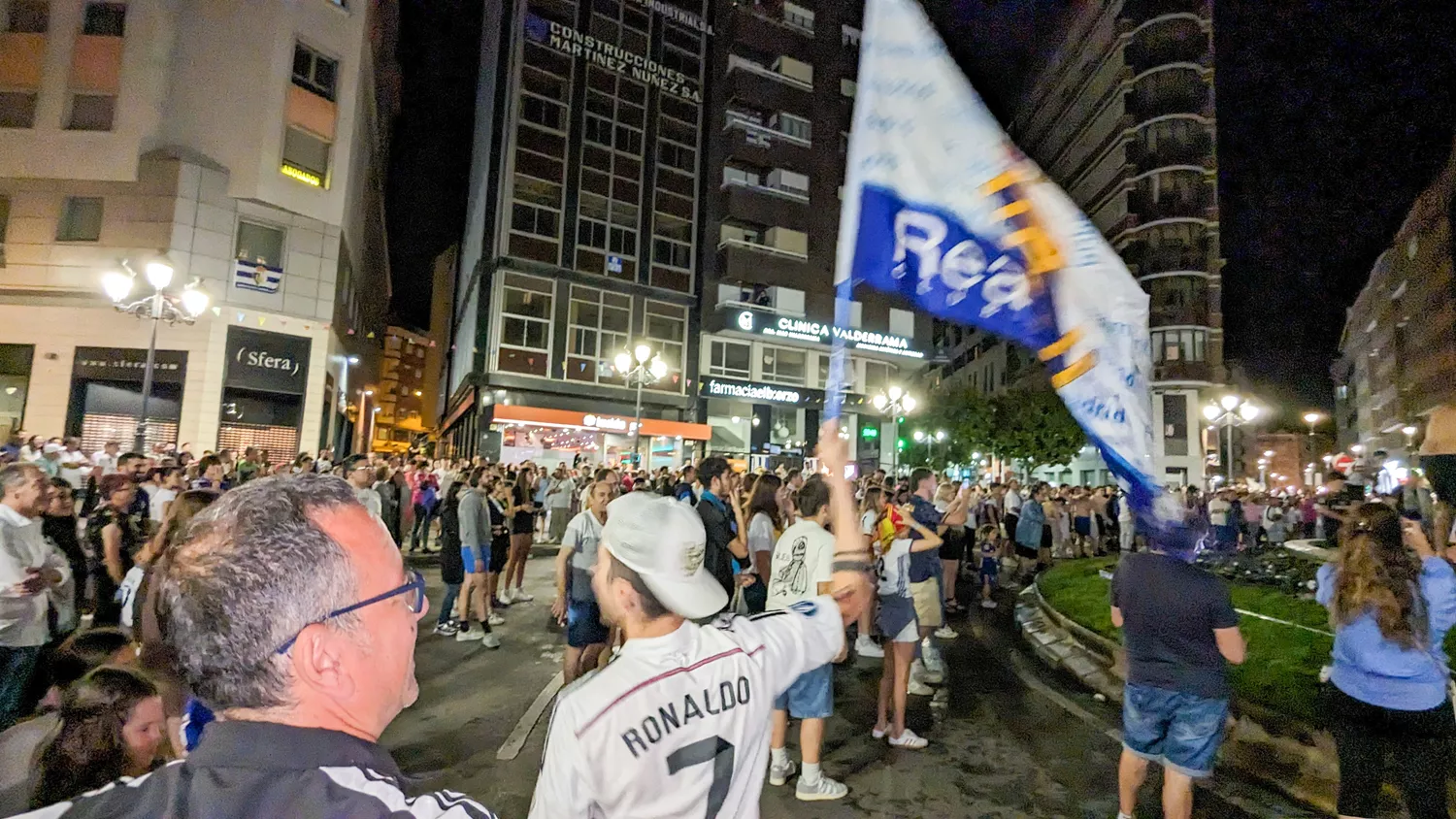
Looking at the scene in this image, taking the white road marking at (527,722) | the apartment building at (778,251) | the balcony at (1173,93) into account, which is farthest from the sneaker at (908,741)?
the balcony at (1173,93)

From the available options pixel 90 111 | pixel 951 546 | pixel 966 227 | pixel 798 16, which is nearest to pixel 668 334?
pixel 798 16

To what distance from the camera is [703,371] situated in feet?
114

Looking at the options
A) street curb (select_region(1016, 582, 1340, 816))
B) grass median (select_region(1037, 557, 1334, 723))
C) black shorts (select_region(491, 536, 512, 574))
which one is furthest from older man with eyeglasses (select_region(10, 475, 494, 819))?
black shorts (select_region(491, 536, 512, 574))

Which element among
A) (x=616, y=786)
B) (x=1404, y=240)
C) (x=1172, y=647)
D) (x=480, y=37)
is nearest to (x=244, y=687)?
(x=616, y=786)

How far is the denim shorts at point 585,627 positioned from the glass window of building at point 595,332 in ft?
85.7

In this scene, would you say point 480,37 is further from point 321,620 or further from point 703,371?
point 321,620

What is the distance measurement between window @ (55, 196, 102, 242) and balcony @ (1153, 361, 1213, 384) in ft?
154

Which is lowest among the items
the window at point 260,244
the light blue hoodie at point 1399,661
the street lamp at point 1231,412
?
the light blue hoodie at point 1399,661

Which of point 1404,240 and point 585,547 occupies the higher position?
point 1404,240

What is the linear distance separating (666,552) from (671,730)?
482 millimetres

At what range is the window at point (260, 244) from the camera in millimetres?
21219

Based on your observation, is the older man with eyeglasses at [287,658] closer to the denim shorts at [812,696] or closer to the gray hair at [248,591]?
the gray hair at [248,591]

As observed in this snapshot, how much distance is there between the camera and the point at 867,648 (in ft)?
29.4

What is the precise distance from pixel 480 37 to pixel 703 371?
24.2 m
